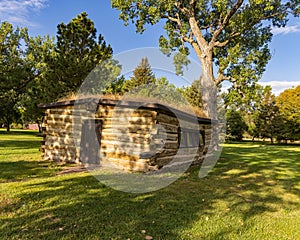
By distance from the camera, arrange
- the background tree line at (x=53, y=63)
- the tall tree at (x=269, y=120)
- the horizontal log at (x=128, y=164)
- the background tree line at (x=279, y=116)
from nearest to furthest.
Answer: the horizontal log at (x=128, y=164) → the background tree line at (x=53, y=63) → the background tree line at (x=279, y=116) → the tall tree at (x=269, y=120)

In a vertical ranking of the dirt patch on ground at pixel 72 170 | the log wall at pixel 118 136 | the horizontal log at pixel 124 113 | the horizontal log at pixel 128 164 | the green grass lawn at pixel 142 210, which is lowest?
the green grass lawn at pixel 142 210

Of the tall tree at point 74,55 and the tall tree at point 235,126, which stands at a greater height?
the tall tree at point 74,55

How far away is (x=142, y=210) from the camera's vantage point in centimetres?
433

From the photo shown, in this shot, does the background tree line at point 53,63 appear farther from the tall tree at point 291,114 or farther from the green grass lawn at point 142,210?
the tall tree at point 291,114

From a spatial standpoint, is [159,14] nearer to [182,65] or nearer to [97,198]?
[182,65]

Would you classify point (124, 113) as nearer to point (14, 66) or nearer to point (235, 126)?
point (14, 66)

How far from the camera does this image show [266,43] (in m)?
19.7

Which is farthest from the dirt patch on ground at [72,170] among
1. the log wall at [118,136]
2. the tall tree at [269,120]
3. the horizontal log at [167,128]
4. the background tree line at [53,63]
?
the tall tree at [269,120]

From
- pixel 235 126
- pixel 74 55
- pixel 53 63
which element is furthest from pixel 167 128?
pixel 235 126

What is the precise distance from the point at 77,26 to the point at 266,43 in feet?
54.7

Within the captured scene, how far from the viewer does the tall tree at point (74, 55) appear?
60.0 feet

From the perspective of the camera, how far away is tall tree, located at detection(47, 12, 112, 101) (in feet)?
60.0

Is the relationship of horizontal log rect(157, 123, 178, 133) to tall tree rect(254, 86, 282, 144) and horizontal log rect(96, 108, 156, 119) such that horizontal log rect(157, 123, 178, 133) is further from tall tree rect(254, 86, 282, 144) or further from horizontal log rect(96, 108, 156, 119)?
tall tree rect(254, 86, 282, 144)

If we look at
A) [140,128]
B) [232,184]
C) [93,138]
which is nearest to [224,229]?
[232,184]
